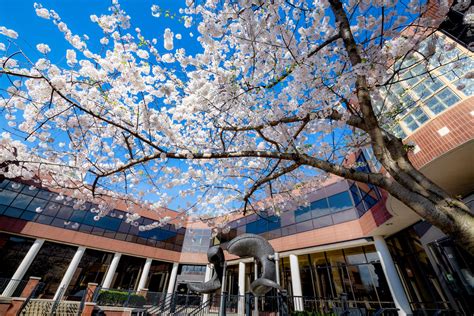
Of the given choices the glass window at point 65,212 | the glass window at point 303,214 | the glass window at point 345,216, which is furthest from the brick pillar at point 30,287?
the glass window at point 345,216

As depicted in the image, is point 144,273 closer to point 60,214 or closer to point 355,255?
point 60,214

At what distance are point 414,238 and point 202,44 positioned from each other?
10717mm

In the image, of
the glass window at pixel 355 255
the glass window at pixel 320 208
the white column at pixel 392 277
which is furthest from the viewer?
the glass window at pixel 320 208

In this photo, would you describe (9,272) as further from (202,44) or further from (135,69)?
(202,44)

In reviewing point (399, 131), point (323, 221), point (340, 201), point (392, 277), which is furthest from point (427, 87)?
point (323, 221)

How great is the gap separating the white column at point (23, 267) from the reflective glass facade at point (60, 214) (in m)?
1.71

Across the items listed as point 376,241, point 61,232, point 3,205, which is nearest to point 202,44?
point 376,241

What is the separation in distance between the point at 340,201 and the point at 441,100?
8638 mm

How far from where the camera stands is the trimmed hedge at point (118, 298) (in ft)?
43.5

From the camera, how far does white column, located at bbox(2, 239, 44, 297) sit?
12.6m

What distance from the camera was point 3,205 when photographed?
51.0 ft

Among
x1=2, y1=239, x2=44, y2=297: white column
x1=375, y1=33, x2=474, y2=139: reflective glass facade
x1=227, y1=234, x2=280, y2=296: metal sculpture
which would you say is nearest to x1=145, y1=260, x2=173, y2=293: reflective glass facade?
x1=2, y1=239, x2=44, y2=297: white column

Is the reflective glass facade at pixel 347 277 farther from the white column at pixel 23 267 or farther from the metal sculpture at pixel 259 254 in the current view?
the white column at pixel 23 267

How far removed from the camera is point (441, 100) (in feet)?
16.9
